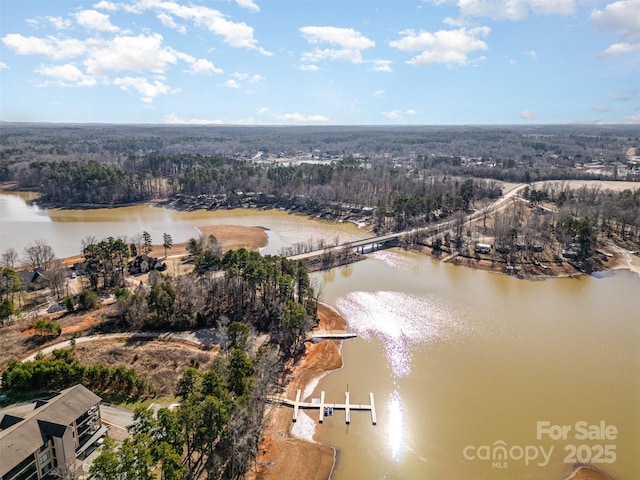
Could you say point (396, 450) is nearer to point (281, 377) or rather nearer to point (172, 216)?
point (281, 377)

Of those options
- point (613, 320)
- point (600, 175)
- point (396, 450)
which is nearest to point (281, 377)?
point (396, 450)

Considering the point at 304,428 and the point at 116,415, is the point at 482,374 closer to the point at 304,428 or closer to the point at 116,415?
the point at 304,428

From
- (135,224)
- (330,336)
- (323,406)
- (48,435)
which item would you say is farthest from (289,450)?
(135,224)

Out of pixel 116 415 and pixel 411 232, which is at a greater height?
pixel 411 232

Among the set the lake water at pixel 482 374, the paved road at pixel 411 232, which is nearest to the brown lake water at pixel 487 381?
the lake water at pixel 482 374

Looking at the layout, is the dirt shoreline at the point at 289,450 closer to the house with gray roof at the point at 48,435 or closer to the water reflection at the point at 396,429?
the water reflection at the point at 396,429

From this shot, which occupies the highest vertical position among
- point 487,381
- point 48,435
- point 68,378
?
point 48,435

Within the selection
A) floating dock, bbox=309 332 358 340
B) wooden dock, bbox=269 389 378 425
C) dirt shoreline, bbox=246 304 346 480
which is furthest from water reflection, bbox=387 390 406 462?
floating dock, bbox=309 332 358 340
